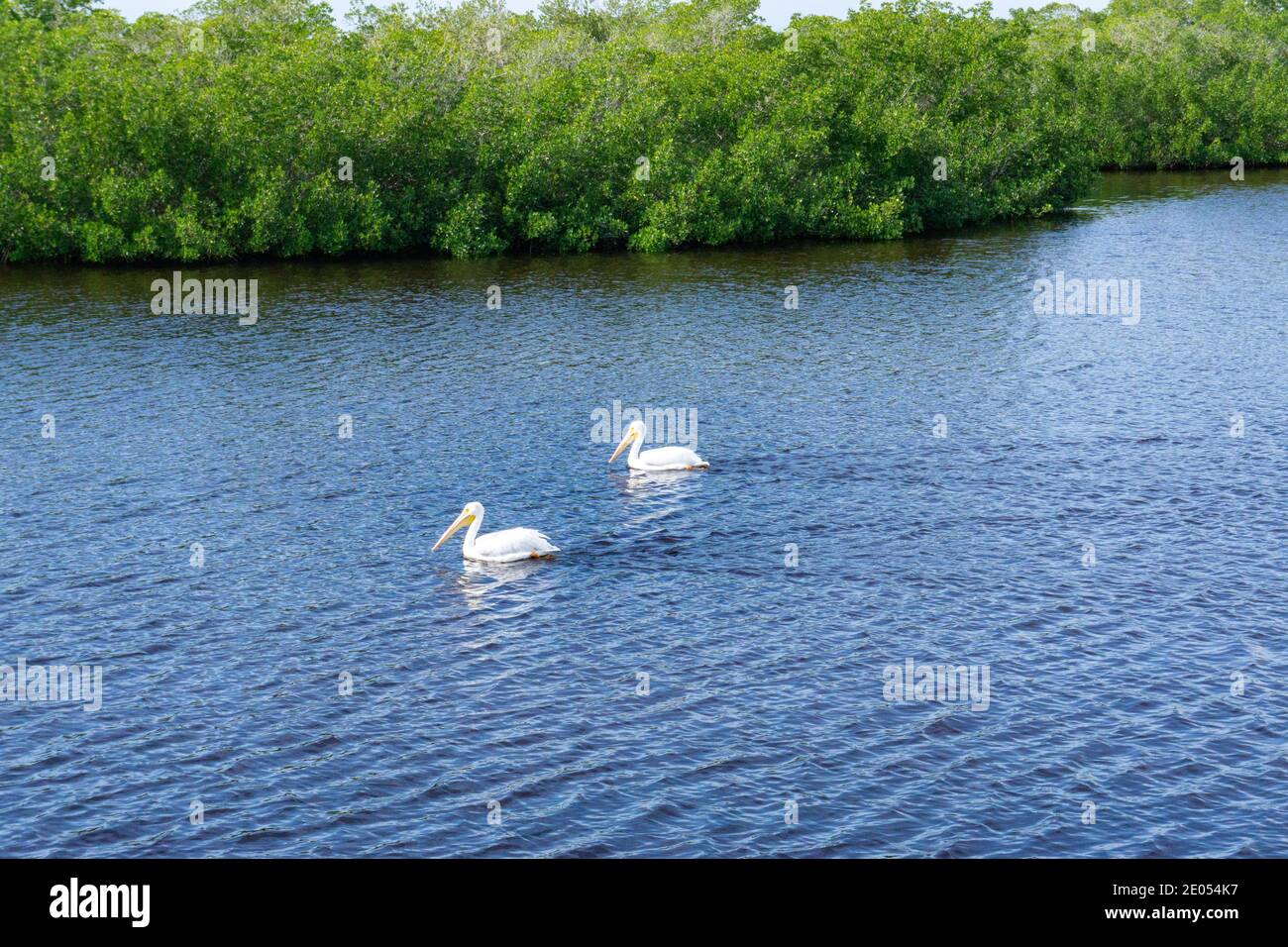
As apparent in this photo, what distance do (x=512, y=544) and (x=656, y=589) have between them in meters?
3.51

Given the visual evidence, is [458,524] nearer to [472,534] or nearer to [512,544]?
[472,534]

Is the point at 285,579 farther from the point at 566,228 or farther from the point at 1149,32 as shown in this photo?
the point at 1149,32

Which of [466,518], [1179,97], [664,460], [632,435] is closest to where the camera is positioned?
[466,518]

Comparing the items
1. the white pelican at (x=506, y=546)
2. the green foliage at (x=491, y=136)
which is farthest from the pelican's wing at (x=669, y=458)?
the green foliage at (x=491, y=136)

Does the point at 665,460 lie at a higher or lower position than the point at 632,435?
lower

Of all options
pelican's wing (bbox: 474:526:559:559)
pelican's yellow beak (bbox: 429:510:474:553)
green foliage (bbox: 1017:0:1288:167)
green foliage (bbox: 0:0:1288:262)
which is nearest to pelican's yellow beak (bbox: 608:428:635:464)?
pelican's yellow beak (bbox: 429:510:474:553)

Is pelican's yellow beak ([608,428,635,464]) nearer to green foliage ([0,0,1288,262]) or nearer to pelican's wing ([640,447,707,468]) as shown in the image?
pelican's wing ([640,447,707,468])

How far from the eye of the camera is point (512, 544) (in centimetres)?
3067

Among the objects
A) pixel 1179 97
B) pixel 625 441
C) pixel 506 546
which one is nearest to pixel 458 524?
pixel 506 546

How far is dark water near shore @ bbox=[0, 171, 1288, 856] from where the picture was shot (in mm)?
20875

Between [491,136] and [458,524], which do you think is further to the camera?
[491,136]

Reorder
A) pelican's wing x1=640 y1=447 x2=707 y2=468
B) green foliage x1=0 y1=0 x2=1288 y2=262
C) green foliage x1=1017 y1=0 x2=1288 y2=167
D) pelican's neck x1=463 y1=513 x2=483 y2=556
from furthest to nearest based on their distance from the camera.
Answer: green foliage x1=1017 y1=0 x2=1288 y2=167, green foliage x1=0 y1=0 x2=1288 y2=262, pelican's wing x1=640 y1=447 x2=707 y2=468, pelican's neck x1=463 y1=513 x2=483 y2=556

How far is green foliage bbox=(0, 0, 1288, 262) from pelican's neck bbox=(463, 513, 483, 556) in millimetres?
46424

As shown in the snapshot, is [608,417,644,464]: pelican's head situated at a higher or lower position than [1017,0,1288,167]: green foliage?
lower
